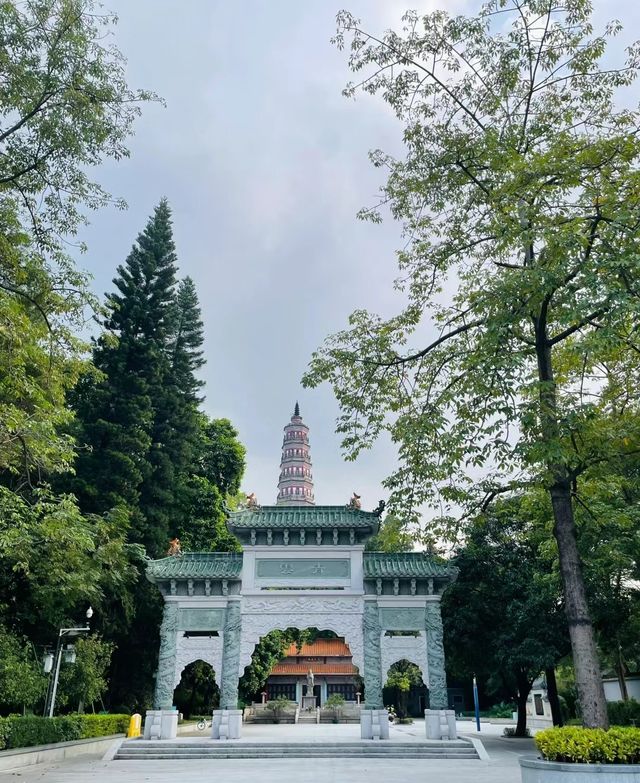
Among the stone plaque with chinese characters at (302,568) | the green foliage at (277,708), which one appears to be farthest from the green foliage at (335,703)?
the stone plaque with chinese characters at (302,568)

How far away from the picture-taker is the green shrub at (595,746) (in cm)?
580

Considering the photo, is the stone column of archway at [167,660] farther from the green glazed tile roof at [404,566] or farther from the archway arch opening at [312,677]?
the archway arch opening at [312,677]

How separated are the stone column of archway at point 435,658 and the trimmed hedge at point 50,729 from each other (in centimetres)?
778

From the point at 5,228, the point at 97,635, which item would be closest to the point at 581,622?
the point at 5,228

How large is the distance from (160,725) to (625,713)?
11245 millimetres

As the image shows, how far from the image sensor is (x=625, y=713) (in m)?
15.3

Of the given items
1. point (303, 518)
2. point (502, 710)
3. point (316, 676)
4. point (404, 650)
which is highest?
point (303, 518)

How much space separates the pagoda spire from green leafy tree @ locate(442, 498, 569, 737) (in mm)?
36316

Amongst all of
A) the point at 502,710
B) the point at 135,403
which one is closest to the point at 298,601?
the point at 135,403

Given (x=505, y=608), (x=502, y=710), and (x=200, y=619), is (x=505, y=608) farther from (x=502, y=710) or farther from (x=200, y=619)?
(x=502, y=710)

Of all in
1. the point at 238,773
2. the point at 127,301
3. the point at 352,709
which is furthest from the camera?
the point at 352,709

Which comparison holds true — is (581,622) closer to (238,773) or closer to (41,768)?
(238,773)

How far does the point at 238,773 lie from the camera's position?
32.8ft

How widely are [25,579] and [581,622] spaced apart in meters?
10.4
